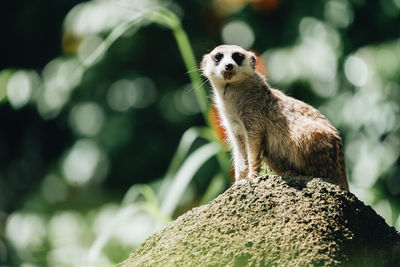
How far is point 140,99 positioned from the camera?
593cm

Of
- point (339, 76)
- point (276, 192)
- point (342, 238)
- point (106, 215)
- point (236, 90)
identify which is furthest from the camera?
point (106, 215)

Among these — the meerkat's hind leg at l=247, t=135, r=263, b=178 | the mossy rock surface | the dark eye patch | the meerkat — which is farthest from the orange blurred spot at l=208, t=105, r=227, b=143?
the mossy rock surface

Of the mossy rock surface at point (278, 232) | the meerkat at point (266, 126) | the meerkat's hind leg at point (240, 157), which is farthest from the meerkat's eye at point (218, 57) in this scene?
the mossy rock surface at point (278, 232)

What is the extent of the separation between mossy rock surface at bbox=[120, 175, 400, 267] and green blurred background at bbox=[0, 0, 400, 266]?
2095 millimetres

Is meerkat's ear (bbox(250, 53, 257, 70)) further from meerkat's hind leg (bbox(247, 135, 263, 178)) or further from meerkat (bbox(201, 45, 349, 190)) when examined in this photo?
meerkat's hind leg (bbox(247, 135, 263, 178))

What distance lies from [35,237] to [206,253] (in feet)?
12.7

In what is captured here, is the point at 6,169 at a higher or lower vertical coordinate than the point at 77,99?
lower

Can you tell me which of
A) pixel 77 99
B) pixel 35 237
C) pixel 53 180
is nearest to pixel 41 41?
pixel 77 99

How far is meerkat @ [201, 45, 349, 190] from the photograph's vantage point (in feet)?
8.54

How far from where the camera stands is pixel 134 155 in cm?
591

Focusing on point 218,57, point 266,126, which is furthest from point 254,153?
point 218,57

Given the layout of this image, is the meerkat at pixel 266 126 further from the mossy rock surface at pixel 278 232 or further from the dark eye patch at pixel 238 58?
the mossy rock surface at pixel 278 232

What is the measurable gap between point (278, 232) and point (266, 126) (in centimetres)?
95

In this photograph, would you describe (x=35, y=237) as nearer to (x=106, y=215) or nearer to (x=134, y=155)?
(x=106, y=215)
